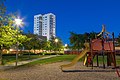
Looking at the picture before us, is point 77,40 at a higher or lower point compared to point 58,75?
higher

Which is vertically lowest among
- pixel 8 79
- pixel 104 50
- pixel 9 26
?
pixel 8 79

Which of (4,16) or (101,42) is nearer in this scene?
(101,42)

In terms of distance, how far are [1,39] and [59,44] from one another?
359 ft

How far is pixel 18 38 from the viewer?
27.1 metres

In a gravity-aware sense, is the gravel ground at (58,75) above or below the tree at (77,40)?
below

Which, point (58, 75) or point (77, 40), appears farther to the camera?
point (77, 40)

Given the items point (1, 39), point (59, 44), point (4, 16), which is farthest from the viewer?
point (59, 44)

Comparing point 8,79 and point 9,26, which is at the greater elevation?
point 9,26

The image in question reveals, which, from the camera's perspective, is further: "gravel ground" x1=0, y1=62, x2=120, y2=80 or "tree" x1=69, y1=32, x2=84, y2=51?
"tree" x1=69, y1=32, x2=84, y2=51

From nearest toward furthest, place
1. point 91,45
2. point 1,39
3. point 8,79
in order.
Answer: point 8,79
point 91,45
point 1,39

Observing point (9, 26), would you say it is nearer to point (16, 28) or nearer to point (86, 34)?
point (16, 28)

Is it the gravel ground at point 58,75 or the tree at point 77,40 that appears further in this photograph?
the tree at point 77,40

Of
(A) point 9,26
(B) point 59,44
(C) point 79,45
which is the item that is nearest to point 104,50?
(A) point 9,26

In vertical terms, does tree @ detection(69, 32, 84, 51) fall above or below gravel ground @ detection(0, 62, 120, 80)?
above
